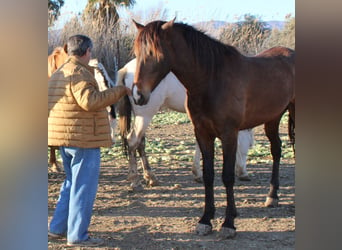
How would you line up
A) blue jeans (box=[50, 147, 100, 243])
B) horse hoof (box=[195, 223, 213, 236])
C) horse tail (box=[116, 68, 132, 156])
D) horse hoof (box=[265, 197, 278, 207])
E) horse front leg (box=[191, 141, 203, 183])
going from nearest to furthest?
blue jeans (box=[50, 147, 100, 243]) < horse hoof (box=[195, 223, 213, 236]) < horse hoof (box=[265, 197, 278, 207]) < horse tail (box=[116, 68, 132, 156]) < horse front leg (box=[191, 141, 203, 183])

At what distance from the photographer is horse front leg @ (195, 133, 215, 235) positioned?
424cm

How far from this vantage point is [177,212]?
16.2 feet

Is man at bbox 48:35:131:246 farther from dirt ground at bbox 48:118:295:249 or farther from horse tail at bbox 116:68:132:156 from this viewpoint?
horse tail at bbox 116:68:132:156

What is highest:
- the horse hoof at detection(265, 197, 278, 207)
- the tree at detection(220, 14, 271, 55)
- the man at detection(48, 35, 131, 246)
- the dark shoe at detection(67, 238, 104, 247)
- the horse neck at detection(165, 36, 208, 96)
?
the tree at detection(220, 14, 271, 55)

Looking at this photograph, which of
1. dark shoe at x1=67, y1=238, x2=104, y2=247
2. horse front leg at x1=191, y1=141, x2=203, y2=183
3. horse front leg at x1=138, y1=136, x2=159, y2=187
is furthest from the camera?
horse front leg at x1=191, y1=141, x2=203, y2=183

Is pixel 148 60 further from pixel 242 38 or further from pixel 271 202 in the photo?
pixel 242 38

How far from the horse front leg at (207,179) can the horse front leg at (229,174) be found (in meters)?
0.18

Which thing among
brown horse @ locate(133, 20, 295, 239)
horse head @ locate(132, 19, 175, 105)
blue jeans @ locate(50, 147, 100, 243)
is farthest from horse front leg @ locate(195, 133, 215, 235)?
blue jeans @ locate(50, 147, 100, 243)

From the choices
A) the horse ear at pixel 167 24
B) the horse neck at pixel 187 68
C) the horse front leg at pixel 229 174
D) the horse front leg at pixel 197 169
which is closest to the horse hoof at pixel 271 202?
the horse front leg at pixel 229 174

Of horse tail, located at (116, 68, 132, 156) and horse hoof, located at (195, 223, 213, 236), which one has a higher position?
horse tail, located at (116, 68, 132, 156)

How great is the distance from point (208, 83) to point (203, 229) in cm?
141

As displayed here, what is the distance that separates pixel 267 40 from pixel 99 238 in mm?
11309
